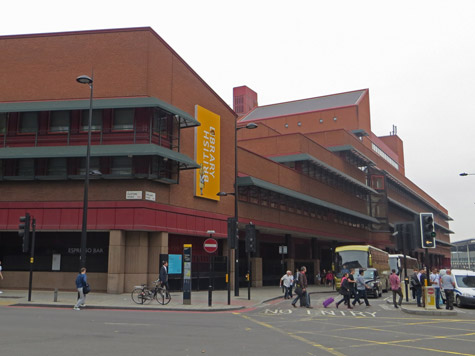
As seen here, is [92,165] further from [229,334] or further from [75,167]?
[229,334]

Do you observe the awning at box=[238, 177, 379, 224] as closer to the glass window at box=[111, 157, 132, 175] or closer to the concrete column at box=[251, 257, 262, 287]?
the concrete column at box=[251, 257, 262, 287]

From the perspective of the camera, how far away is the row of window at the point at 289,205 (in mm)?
Result: 38500

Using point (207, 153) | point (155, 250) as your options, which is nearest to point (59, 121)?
point (155, 250)

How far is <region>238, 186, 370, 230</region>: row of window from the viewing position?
38.5m

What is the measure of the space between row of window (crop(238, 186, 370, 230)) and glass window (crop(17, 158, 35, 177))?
607 inches

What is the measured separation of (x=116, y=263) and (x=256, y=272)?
1681 centimetres

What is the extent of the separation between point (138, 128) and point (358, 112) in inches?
1941

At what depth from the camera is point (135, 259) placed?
26.4 metres

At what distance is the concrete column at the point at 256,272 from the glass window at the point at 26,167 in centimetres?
1977

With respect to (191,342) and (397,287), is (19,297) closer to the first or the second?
(191,342)

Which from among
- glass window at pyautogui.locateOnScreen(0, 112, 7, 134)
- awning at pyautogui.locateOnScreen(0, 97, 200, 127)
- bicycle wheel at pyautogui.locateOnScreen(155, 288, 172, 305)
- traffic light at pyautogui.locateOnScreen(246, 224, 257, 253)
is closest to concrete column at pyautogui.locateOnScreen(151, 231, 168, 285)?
traffic light at pyautogui.locateOnScreen(246, 224, 257, 253)

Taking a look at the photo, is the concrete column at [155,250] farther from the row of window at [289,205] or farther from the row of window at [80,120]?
the row of window at [289,205]

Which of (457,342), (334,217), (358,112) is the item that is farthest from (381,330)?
(358,112)

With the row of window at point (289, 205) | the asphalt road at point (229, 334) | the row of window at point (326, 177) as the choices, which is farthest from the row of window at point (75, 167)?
the row of window at point (326, 177)
